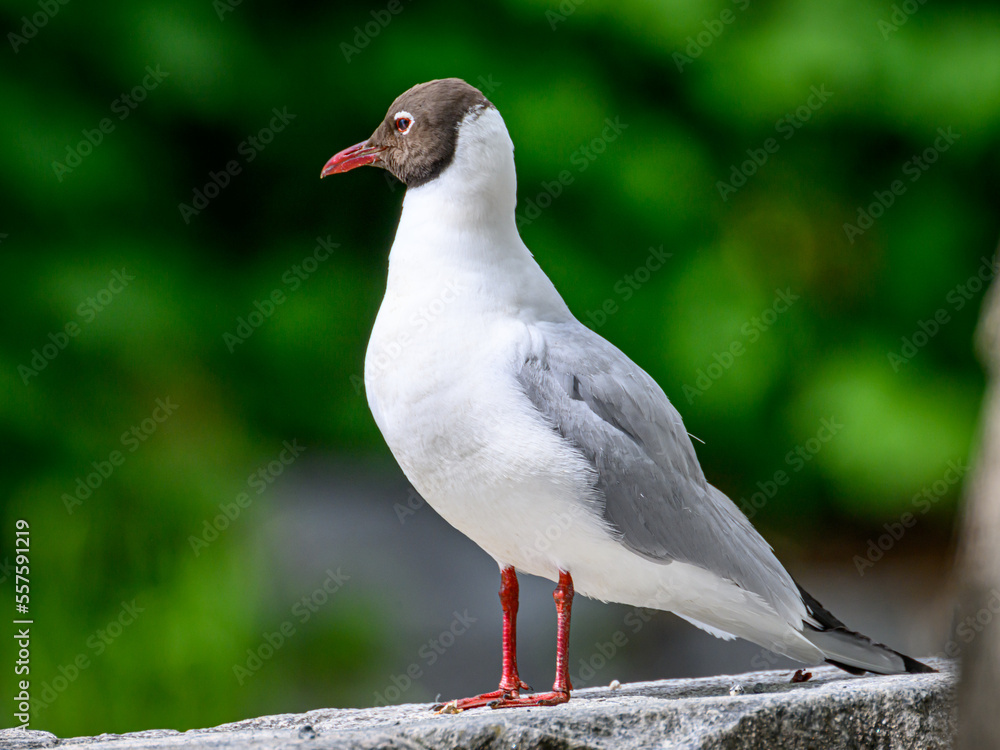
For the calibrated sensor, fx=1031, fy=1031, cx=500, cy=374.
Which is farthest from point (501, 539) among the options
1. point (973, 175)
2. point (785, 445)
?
point (973, 175)

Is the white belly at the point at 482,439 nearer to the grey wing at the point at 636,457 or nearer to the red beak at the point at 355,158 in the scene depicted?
the grey wing at the point at 636,457

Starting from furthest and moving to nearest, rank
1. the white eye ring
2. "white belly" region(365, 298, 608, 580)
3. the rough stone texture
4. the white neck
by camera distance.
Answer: the white eye ring < the white neck < "white belly" region(365, 298, 608, 580) < the rough stone texture

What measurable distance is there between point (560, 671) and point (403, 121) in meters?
1.32

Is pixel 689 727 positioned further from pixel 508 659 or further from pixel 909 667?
pixel 909 667

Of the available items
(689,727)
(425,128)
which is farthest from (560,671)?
(425,128)

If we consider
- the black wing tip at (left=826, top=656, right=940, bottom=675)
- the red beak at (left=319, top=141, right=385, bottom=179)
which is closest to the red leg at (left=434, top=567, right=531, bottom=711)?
the black wing tip at (left=826, top=656, right=940, bottom=675)

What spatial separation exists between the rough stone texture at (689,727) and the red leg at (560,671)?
9 cm

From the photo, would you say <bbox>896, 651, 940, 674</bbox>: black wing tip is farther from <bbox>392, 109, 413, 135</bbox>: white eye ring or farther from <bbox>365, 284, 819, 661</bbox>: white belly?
<bbox>392, 109, 413, 135</bbox>: white eye ring

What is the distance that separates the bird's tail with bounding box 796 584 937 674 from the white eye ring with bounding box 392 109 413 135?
148 cm

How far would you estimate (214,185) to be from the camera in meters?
4.94

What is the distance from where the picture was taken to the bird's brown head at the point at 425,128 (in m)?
2.39

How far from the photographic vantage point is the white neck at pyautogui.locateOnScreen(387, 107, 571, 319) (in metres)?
2.32

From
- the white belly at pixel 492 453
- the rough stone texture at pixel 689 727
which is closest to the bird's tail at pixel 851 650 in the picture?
the white belly at pixel 492 453

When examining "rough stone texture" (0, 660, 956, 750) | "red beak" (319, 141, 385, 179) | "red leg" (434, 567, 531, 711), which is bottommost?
"red leg" (434, 567, 531, 711)
